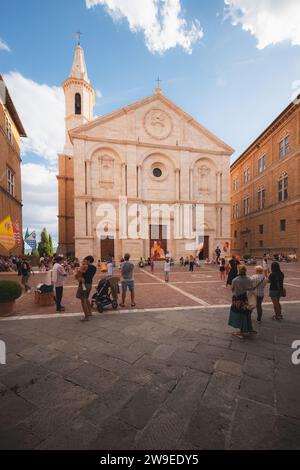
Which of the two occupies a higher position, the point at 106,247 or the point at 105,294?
the point at 106,247

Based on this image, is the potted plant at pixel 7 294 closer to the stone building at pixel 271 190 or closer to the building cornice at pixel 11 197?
the building cornice at pixel 11 197

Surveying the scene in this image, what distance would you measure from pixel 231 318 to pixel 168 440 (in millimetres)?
3008

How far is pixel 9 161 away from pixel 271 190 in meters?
33.2

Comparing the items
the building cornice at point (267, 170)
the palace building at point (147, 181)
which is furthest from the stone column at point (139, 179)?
the building cornice at point (267, 170)

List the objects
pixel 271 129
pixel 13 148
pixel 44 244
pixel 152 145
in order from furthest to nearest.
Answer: pixel 44 244 < pixel 271 129 < pixel 152 145 < pixel 13 148

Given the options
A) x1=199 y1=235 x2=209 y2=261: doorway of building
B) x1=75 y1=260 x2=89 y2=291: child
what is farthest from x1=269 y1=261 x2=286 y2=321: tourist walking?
x1=199 y1=235 x2=209 y2=261: doorway of building

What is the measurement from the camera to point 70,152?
31.9m

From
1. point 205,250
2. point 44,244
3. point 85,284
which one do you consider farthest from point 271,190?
point 44,244

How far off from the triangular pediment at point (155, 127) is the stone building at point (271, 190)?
6.93 meters

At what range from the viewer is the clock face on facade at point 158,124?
25375mm

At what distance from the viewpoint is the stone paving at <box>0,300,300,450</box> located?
6.95 ft

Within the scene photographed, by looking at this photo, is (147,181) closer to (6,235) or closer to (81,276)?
(6,235)

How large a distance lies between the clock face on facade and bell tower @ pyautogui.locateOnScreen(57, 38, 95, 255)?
43.6ft

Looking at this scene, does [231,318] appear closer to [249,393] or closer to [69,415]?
[249,393]
